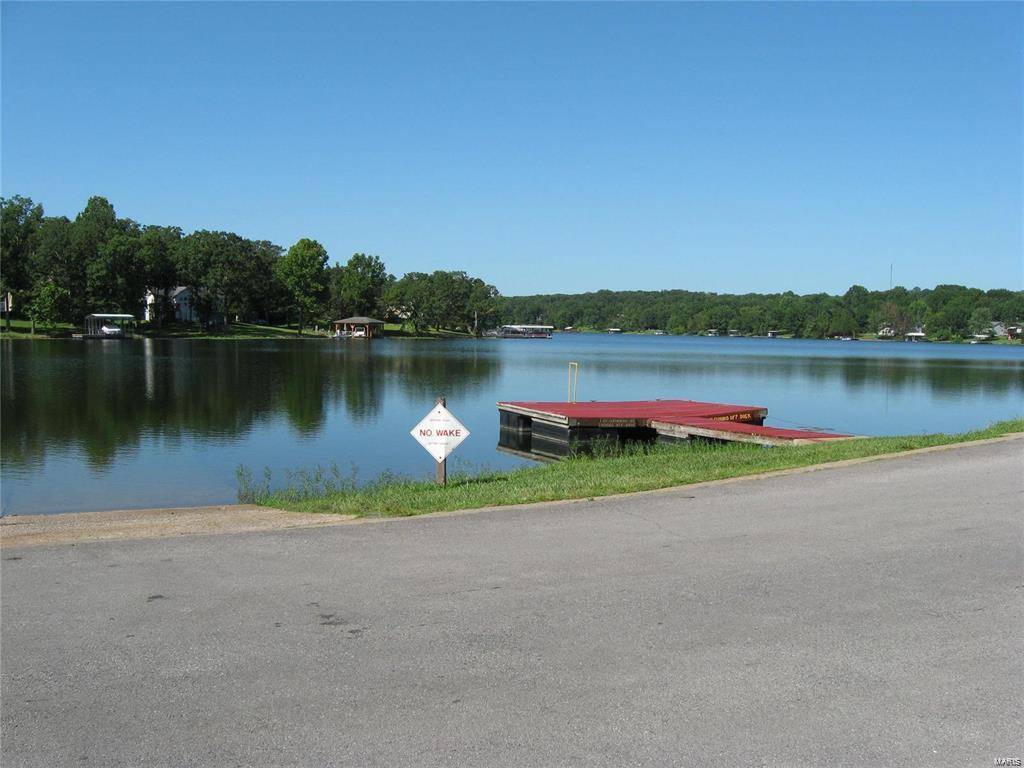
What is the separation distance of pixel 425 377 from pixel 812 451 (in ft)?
106

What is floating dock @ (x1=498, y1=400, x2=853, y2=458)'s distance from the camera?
1988 cm

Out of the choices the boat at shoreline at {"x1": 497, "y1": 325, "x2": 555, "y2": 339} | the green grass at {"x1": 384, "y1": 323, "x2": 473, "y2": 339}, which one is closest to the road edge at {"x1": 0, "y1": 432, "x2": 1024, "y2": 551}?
the green grass at {"x1": 384, "y1": 323, "x2": 473, "y2": 339}

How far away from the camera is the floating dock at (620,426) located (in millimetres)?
19875

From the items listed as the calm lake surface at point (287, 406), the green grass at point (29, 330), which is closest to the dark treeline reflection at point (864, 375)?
the calm lake surface at point (287, 406)

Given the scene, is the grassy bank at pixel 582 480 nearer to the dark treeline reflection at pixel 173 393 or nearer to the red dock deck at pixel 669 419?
the red dock deck at pixel 669 419

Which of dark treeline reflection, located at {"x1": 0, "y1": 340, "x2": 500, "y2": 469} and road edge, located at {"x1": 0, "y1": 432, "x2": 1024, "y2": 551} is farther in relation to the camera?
dark treeline reflection, located at {"x1": 0, "y1": 340, "x2": 500, "y2": 469}

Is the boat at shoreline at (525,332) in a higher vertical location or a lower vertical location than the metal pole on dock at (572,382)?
higher

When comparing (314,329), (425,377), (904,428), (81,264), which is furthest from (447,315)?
(904,428)

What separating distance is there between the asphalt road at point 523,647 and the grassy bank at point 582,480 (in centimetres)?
168

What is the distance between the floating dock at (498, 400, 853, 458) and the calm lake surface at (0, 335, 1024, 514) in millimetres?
1082

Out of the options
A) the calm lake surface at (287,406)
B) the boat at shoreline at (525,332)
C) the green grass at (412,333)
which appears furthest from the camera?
the boat at shoreline at (525,332)

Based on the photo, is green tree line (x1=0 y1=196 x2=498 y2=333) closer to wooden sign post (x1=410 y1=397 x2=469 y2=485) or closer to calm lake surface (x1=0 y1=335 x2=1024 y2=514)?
calm lake surface (x1=0 y1=335 x2=1024 y2=514)

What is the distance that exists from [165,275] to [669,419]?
82924 mm

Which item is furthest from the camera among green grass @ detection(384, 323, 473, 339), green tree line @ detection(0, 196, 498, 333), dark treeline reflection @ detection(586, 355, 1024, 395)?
green grass @ detection(384, 323, 473, 339)
